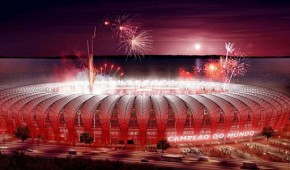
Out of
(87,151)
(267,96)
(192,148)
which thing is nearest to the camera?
(87,151)

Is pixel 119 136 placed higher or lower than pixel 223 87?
lower

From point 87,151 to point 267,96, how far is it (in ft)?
139

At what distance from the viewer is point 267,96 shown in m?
82.5

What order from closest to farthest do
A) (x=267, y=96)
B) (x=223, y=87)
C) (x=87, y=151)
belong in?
(x=87, y=151) → (x=267, y=96) → (x=223, y=87)

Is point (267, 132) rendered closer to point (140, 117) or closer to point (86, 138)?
point (140, 117)

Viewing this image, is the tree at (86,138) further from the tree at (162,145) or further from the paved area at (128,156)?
the tree at (162,145)

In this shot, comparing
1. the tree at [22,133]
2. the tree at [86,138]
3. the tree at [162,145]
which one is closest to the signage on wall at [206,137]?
the tree at [162,145]

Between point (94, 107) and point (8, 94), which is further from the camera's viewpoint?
point (8, 94)

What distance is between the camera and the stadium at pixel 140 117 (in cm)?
6538

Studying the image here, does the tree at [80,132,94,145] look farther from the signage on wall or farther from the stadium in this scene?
the signage on wall

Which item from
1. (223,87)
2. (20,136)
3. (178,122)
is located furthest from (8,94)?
(223,87)

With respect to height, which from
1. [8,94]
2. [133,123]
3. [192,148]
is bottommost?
[192,148]

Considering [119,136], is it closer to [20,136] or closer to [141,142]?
[141,142]

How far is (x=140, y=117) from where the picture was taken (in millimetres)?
65062
